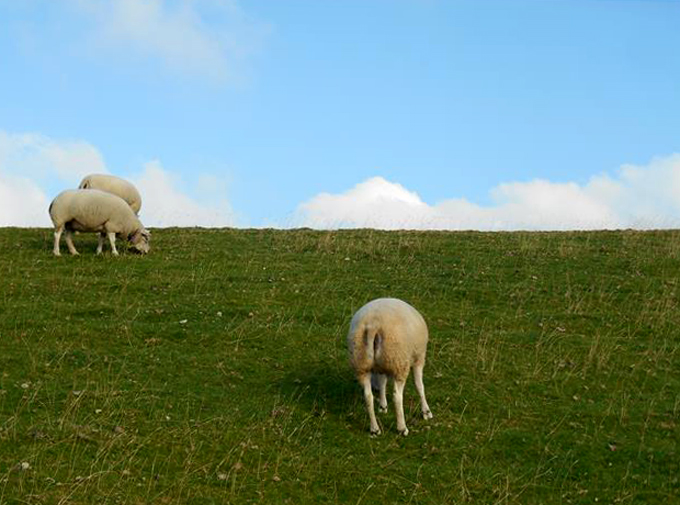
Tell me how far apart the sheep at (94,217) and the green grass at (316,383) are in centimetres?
87

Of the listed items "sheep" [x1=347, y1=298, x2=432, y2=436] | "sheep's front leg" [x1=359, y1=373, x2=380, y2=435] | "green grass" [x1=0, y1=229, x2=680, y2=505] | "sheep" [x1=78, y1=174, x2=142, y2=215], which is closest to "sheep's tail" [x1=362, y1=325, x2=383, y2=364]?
"sheep" [x1=347, y1=298, x2=432, y2=436]

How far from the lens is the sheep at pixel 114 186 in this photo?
28.6 m

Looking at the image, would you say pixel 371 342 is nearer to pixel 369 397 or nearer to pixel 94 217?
pixel 369 397

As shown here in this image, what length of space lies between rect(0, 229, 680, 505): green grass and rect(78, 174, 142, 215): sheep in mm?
4735

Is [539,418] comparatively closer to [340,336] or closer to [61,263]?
[340,336]

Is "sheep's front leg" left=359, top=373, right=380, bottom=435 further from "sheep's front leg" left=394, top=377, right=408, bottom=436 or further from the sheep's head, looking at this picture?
the sheep's head

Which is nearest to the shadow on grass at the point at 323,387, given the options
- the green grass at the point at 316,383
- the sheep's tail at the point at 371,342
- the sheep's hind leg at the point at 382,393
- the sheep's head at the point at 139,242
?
the green grass at the point at 316,383

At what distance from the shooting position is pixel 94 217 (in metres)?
23.7

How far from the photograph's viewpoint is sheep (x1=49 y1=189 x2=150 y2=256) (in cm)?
2359

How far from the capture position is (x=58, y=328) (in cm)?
1612

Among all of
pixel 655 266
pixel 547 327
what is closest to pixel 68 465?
pixel 547 327

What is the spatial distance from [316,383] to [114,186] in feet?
56.1

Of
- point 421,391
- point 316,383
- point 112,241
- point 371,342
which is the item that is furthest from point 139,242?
point 371,342

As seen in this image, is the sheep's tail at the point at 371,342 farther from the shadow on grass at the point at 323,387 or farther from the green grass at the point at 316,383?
the shadow on grass at the point at 323,387
